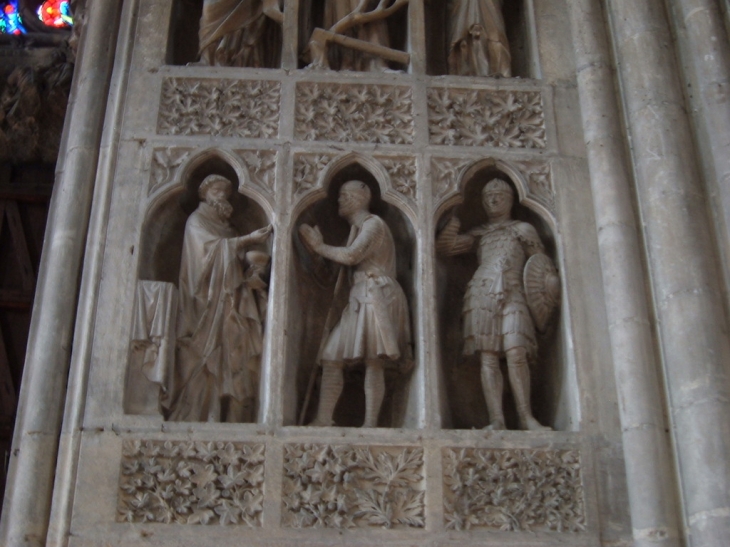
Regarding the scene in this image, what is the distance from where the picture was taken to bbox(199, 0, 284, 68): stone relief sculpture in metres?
7.57

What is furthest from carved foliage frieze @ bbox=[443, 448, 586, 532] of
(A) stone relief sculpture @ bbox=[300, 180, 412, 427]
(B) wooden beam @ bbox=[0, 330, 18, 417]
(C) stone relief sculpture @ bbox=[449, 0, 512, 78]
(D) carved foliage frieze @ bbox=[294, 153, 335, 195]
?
(B) wooden beam @ bbox=[0, 330, 18, 417]

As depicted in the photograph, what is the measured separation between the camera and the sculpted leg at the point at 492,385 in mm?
6367

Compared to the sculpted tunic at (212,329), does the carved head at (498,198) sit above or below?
above

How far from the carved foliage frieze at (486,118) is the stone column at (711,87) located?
3.41ft

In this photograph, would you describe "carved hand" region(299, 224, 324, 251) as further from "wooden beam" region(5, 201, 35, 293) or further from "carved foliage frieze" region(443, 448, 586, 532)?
"wooden beam" region(5, 201, 35, 293)

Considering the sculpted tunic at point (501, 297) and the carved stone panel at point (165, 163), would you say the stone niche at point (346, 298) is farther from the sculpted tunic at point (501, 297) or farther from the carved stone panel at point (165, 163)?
the sculpted tunic at point (501, 297)

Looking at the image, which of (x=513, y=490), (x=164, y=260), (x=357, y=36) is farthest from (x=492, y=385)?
(x=357, y=36)

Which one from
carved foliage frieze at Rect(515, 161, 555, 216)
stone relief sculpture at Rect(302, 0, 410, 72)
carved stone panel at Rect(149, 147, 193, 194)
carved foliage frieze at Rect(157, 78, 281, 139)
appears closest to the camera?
carved stone panel at Rect(149, 147, 193, 194)

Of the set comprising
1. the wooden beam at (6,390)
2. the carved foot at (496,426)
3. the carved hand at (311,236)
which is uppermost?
the carved hand at (311,236)

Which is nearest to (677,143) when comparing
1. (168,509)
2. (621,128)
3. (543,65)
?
(621,128)

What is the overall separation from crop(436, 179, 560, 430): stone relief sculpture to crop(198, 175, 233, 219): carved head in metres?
1.43

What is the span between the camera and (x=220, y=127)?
705 centimetres

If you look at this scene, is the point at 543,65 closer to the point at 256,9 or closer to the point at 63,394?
→ the point at 256,9

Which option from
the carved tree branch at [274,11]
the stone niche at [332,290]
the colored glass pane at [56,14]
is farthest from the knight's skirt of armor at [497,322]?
the colored glass pane at [56,14]
